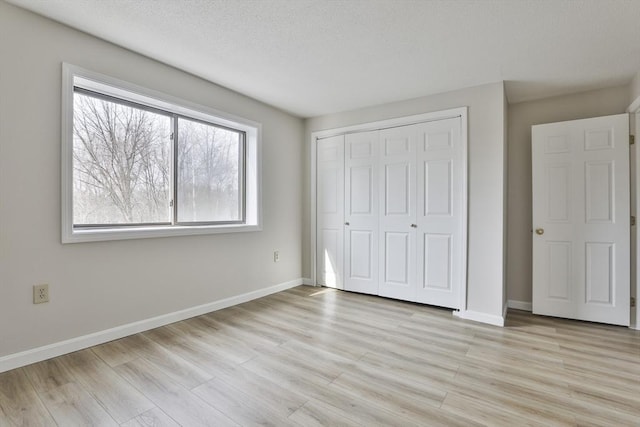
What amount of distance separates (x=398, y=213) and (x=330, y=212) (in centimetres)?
97

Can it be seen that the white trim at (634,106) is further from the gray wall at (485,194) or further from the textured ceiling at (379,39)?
the gray wall at (485,194)

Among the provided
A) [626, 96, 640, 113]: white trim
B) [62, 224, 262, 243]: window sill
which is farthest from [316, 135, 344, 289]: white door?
[626, 96, 640, 113]: white trim

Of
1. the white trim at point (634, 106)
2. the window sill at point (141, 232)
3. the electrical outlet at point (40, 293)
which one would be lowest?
the electrical outlet at point (40, 293)

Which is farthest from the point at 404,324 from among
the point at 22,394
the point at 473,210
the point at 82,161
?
the point at 82,161

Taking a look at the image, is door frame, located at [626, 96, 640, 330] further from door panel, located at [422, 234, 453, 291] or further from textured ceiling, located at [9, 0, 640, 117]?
door panel, located at [422, 234, 453, 291]

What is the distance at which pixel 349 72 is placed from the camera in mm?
2869

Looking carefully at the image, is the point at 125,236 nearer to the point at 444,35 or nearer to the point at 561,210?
the point at 444,35

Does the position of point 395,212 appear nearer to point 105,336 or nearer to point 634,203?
point 634,203

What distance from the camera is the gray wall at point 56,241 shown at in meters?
1.99

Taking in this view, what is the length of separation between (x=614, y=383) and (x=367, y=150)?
298 cm

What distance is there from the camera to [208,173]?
335cm

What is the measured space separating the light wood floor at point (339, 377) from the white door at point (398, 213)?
763 millimetres

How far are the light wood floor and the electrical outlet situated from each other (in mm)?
419

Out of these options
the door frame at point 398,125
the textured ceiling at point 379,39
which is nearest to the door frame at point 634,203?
the textured ceiling at point 379,39
